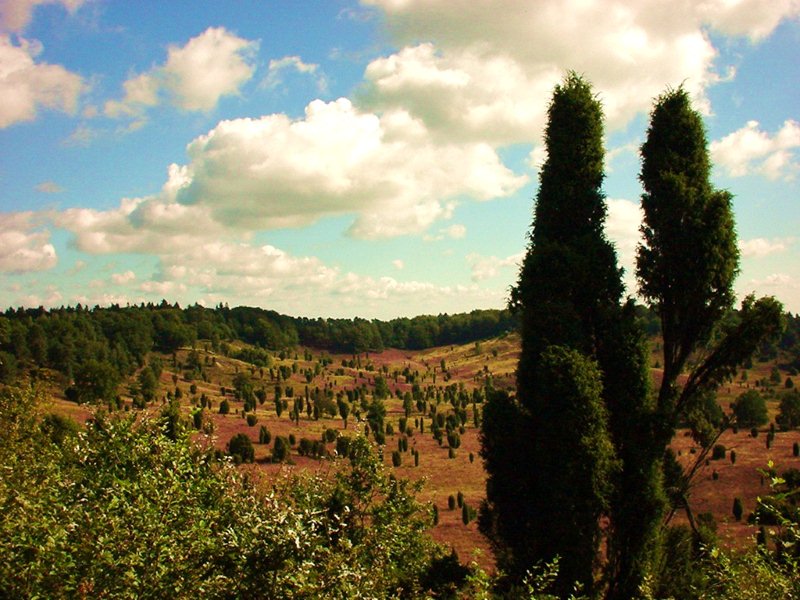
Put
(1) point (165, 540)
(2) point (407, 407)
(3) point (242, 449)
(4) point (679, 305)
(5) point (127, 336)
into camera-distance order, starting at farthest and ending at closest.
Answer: (5) point (127, 336) → (2) point (407, 407) → (3) point (242, 449) → (4) point (679, 305) → (1) point (165, 540)

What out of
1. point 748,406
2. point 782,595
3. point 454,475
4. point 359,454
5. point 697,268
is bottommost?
point 454,475

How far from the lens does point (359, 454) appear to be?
41.5 feet

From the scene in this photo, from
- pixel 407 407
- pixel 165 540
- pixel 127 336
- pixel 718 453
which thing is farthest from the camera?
pixel 127 336

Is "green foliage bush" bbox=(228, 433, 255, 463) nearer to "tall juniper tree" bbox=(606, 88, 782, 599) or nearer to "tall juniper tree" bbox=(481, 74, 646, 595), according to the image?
"tall juniper tree" bbox=(481, 74, 646, 595)

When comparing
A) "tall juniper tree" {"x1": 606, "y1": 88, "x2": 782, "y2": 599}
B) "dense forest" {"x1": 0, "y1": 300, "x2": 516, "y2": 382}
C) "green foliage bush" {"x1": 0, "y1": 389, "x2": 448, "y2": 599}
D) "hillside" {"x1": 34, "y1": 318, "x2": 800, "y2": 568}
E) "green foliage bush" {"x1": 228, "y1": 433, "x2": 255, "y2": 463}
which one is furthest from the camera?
"dense forest" {"x1": 0, "y1": 300, "x2": 516, "y2": 382}

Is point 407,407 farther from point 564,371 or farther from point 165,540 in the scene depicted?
point 165,540

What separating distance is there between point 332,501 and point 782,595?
8559 millimetres

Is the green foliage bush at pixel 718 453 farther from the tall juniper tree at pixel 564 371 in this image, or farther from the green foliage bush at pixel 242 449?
the tall juniper tree at pixel 564 371

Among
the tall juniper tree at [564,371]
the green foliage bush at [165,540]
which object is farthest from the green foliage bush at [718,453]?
the green foliage bush at [165,540]

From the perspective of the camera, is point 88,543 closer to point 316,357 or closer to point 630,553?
point 630,553

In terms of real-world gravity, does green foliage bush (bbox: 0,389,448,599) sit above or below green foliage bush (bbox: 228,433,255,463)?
above

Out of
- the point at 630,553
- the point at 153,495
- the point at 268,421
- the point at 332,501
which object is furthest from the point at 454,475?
the point at 153,495

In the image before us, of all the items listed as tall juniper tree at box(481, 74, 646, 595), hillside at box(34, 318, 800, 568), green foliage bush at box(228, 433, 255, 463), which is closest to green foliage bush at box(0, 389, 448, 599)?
hillside at box(34, 318, 800, 568)

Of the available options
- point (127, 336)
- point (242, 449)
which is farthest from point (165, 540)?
point (127, 336)
